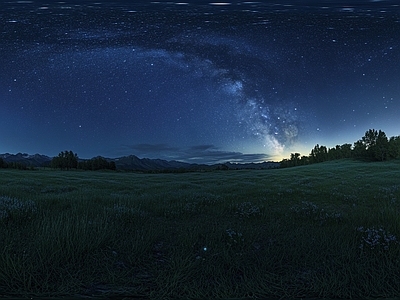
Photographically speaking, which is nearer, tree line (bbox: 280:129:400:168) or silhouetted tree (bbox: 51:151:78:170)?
silhouetted tree (bbox: 51:151:78:170)

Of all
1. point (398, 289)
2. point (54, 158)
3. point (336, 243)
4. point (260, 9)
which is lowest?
point (398, 289)

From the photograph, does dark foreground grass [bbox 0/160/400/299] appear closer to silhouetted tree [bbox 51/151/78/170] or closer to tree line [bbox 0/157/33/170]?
silhouetted tree [bbox 51/151/78/170]

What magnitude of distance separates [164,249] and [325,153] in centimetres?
9863

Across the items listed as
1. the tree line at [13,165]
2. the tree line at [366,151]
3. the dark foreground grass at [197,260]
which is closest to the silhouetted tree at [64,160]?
the dark foreground grass at [197,260]

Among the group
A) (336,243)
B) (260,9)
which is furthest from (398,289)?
(260,9)

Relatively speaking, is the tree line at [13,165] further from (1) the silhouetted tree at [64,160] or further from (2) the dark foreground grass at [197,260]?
(2) the dark foreground grass at [197,260]

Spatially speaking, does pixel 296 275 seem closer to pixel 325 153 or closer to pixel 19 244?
pixel 19 244

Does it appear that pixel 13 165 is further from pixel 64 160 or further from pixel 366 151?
pixel 366 151

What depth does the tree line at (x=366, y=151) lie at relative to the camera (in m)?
62.5

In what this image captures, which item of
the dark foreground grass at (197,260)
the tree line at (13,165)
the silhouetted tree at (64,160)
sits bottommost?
the dark foreground grass at (197,260)

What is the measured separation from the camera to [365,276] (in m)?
3.33

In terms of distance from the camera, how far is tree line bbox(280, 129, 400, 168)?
205 feet

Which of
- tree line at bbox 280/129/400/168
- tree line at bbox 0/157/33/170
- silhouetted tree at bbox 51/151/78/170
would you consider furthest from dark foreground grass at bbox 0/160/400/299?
tree line at bbox 280/129/400/168

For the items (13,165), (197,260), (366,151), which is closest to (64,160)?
(197,260)
